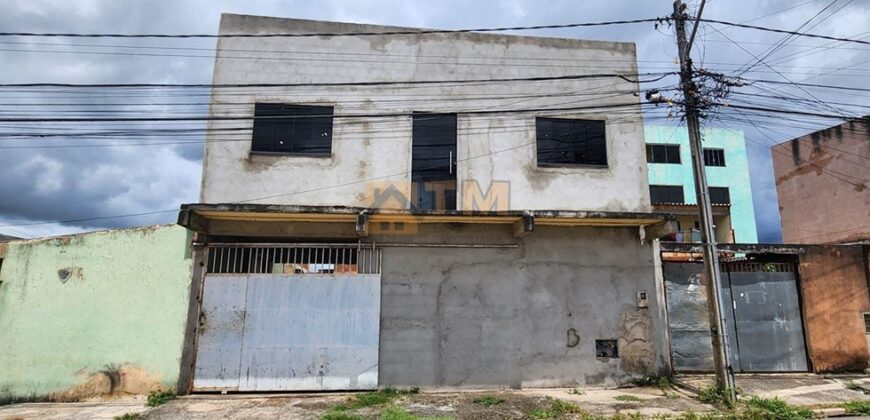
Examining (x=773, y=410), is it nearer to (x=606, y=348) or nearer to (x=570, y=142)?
(x=606, y=348)

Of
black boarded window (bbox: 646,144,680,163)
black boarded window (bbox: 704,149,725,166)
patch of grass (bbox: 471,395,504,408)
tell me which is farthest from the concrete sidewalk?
black boarded window (bbox: 704,149,725,166)

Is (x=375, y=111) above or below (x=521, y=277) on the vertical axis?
above

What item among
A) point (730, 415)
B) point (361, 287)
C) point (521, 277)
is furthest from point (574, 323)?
point (361, 287)

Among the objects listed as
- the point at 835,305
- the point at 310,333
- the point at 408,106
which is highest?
the point at 408,106

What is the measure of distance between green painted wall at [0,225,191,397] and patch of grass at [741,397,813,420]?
29.9 ft

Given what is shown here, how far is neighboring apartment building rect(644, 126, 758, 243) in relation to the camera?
26406 millimetres

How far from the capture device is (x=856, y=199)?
612 inches

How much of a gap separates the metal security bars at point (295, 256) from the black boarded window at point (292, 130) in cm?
187

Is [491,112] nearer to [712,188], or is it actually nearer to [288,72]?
[288,72]

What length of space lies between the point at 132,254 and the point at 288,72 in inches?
175

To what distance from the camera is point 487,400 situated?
7.43 m

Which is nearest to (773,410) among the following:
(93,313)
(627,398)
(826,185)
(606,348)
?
(627,398)

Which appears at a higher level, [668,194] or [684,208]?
[668,194]

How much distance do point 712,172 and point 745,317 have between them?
68.0 feet
